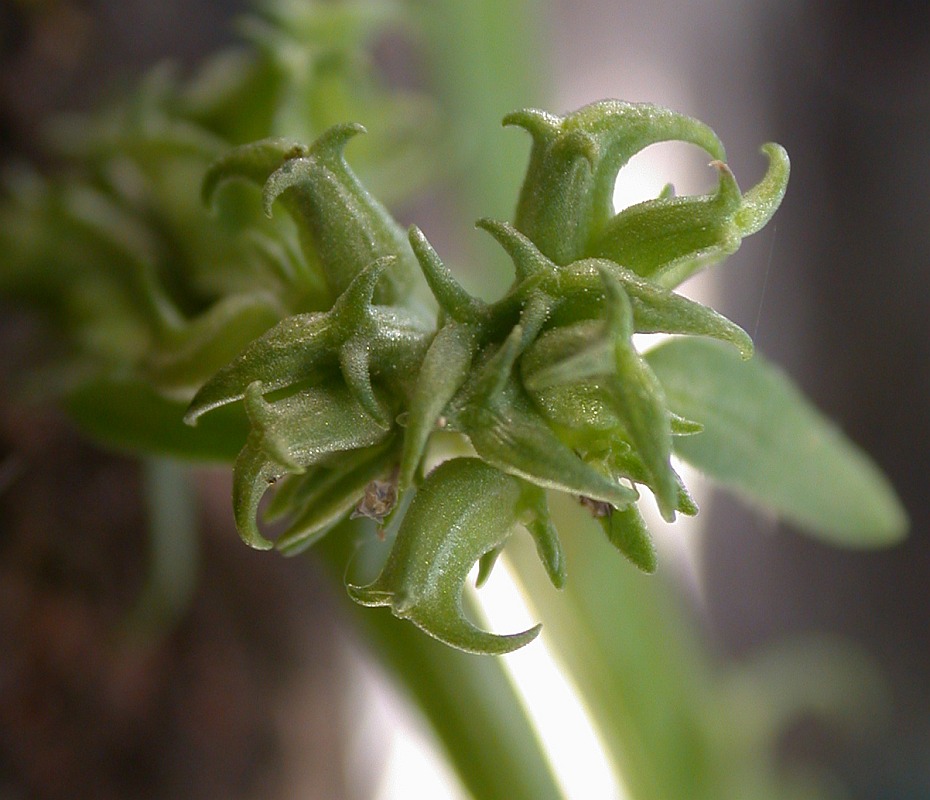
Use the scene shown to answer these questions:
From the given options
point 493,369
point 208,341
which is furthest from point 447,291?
point 208,341

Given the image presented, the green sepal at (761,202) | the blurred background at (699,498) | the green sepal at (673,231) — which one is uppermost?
the green sepal at (761,202)

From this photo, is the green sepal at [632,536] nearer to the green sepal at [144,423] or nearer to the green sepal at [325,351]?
the green sepal at [325,351]

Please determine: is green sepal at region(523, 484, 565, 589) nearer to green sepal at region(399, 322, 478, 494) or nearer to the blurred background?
green sepal at region(399, 322, 478, 494)

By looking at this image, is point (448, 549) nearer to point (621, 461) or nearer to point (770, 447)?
point (621, 461)

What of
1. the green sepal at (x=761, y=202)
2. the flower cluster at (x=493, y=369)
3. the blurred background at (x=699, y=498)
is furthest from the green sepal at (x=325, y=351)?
the blurred background at (x=699, y=498)

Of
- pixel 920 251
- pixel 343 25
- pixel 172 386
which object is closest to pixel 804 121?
pixel 920 251
